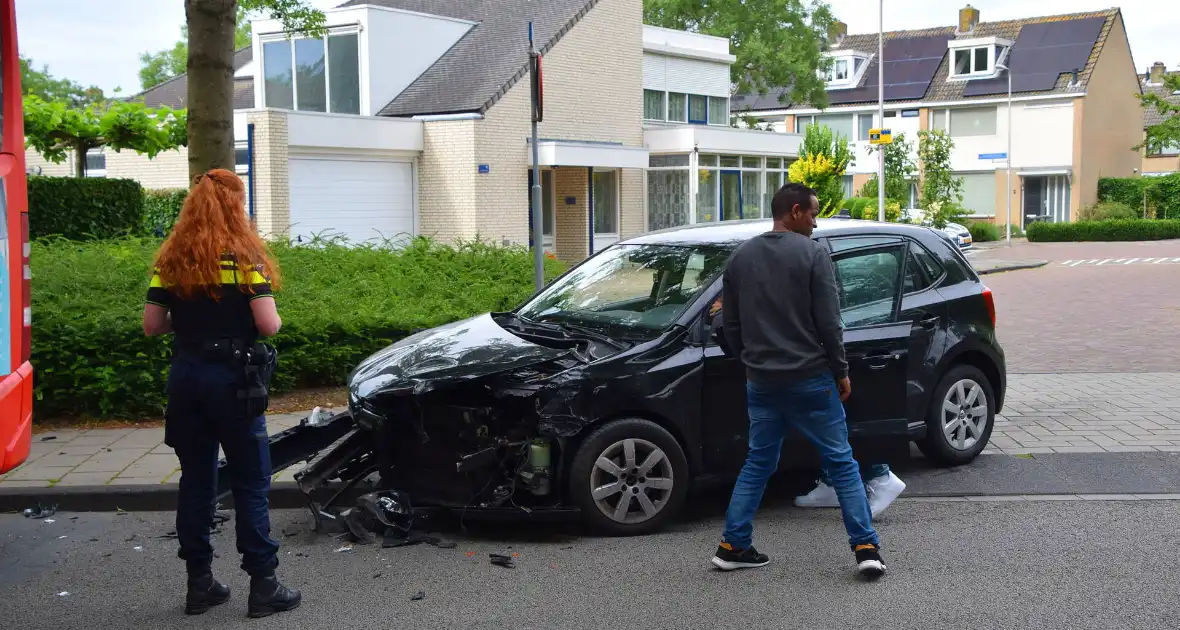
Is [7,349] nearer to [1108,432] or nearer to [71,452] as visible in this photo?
[71,452]

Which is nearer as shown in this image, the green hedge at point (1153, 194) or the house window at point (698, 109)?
the house window at point (698, 109)

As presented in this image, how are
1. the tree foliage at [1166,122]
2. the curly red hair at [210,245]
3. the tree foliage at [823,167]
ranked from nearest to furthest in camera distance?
the curly red hair at [210,245], the tree foliage at [823,167], the tree foliage at [1166,122]

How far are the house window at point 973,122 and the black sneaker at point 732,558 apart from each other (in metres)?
52.9

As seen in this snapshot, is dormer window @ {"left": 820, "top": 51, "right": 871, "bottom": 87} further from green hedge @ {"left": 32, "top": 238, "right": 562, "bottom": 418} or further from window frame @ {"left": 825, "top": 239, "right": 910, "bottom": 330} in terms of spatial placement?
window frame @ {"left": 825, "top": 239, "right": 910, "bottom": 330}

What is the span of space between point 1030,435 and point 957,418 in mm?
1403

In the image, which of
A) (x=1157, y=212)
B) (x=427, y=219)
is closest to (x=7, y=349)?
(x=427, y=219)

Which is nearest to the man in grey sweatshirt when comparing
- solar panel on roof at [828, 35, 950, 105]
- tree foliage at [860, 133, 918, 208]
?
tree foliage at [860, 133, 918, 208]

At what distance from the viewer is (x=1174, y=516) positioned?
6.21 m

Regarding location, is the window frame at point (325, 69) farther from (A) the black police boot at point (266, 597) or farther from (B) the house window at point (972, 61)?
(B) the house window at point (972, 61)

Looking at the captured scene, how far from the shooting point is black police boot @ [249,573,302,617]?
4.78m

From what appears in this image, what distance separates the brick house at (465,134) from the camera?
25.4 metres

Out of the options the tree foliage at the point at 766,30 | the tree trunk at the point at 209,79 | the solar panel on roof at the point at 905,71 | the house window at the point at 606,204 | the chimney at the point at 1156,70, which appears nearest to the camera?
the tree trunk at the point at 209,79

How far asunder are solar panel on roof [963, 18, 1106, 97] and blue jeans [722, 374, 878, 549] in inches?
2077

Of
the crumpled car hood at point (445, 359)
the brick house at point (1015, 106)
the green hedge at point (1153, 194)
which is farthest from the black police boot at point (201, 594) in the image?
the green hedge at point (1153, 194)
